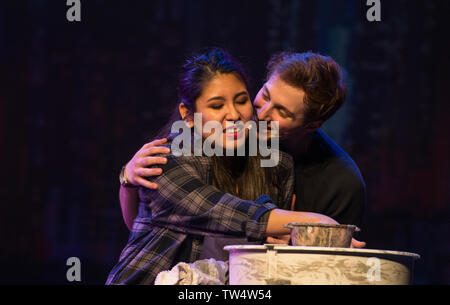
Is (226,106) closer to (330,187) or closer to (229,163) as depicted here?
(229,163)

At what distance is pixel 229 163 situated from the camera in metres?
2.21

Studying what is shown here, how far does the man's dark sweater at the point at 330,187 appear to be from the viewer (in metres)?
2.72

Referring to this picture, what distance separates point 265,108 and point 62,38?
1846mm

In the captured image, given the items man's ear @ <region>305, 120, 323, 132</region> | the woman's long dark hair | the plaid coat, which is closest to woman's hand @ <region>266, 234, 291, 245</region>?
the plaid coat

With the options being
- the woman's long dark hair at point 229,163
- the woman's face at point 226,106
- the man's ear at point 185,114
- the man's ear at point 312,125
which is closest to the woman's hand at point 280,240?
the woman's long dark hair at point 229,163

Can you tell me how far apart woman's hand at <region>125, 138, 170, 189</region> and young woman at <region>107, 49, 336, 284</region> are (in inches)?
1.0

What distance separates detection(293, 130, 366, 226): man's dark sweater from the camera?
8.91ft

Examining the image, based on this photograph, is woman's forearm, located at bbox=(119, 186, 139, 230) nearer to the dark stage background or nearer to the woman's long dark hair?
the woman's long dark hair

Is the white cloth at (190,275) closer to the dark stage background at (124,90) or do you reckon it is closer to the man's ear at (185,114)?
the man's ear at (185,114)

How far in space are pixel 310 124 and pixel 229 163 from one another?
659mm

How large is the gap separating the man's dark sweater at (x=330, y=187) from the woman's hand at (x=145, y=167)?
0.89 meters

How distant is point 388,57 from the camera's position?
154 inches

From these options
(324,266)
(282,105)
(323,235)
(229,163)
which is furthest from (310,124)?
(324,266)
